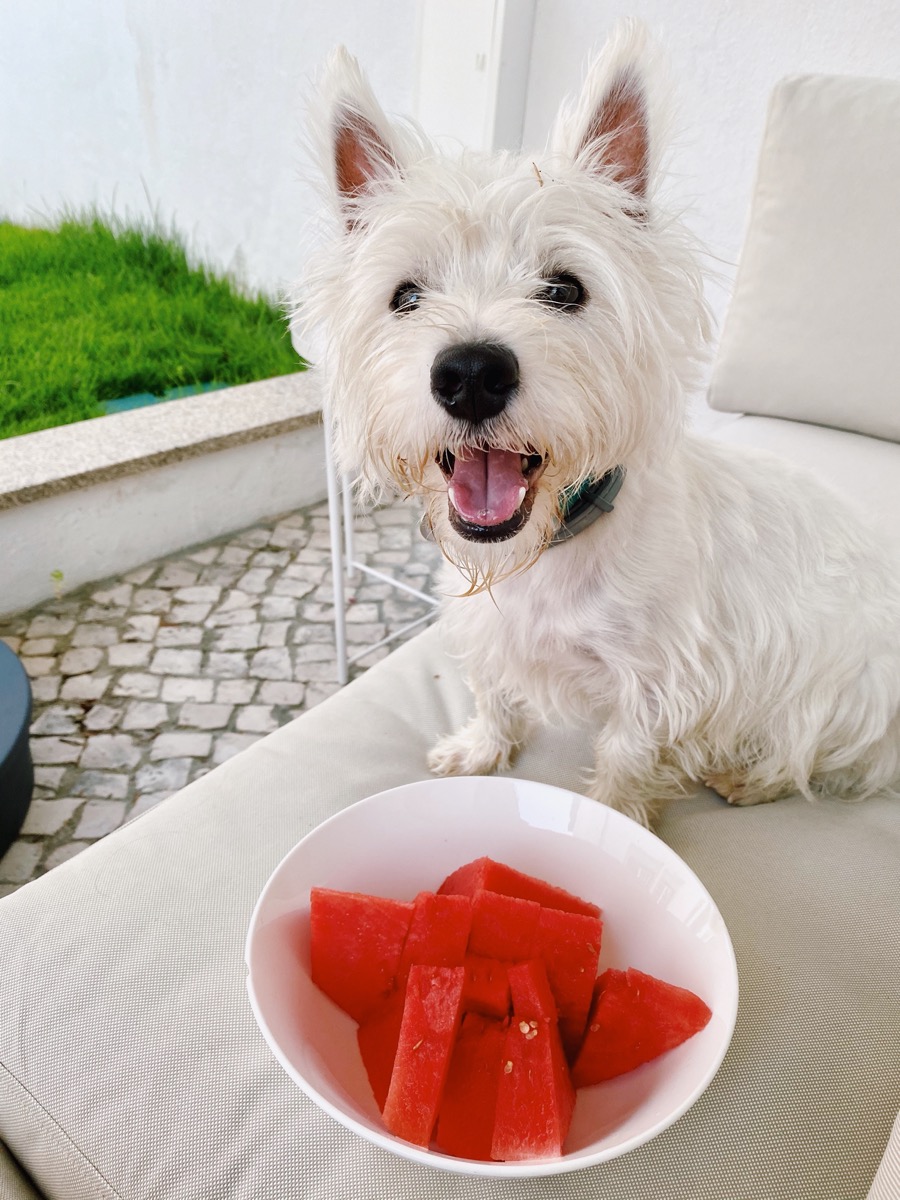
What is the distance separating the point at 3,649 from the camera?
180cm

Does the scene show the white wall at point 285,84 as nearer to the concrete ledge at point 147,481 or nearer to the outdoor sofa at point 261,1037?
the concrete ledge at point 147,481

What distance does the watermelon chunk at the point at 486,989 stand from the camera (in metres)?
0.74

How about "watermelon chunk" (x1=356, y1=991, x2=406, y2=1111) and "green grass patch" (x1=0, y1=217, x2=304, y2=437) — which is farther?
"green grass patch" (x1=0, y1=217, x2=304, y2=437)

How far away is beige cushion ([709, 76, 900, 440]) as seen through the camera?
4.98 feet

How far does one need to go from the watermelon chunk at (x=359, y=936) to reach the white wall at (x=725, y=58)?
1.52 meters

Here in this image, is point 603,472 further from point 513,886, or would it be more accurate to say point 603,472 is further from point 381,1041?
point 381,1041

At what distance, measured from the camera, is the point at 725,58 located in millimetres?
1967

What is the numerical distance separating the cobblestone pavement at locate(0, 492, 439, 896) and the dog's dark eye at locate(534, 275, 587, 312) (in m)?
1.38

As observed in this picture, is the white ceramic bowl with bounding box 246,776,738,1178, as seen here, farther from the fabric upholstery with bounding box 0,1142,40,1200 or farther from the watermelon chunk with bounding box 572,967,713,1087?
the fabric upholstery with bounding box 0,1142,40,1200

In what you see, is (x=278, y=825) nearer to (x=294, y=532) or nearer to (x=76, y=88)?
(x=294, y=532)

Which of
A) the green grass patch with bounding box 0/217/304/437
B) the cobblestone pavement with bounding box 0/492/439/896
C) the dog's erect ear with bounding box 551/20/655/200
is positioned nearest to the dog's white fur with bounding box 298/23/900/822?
the dog's erect ear with bounding box 551/20/655/200

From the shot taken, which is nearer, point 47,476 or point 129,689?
point 129,689

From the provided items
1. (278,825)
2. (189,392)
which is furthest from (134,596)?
(278,825)

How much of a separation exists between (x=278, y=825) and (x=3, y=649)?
1.09 metres
